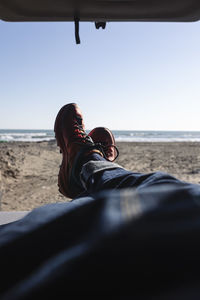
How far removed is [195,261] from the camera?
28 cm

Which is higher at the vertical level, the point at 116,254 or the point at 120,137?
the point at 116,254

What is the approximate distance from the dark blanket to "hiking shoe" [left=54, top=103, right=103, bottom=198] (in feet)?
3.25

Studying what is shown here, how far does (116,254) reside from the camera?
28cm

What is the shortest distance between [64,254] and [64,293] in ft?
0.15

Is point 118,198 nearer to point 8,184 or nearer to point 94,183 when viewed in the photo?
point 94,183

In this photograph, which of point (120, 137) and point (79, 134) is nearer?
point (79, 134)

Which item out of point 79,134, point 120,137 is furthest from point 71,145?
point 120,137

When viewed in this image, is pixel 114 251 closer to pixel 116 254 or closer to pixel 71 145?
pixel 116 254
